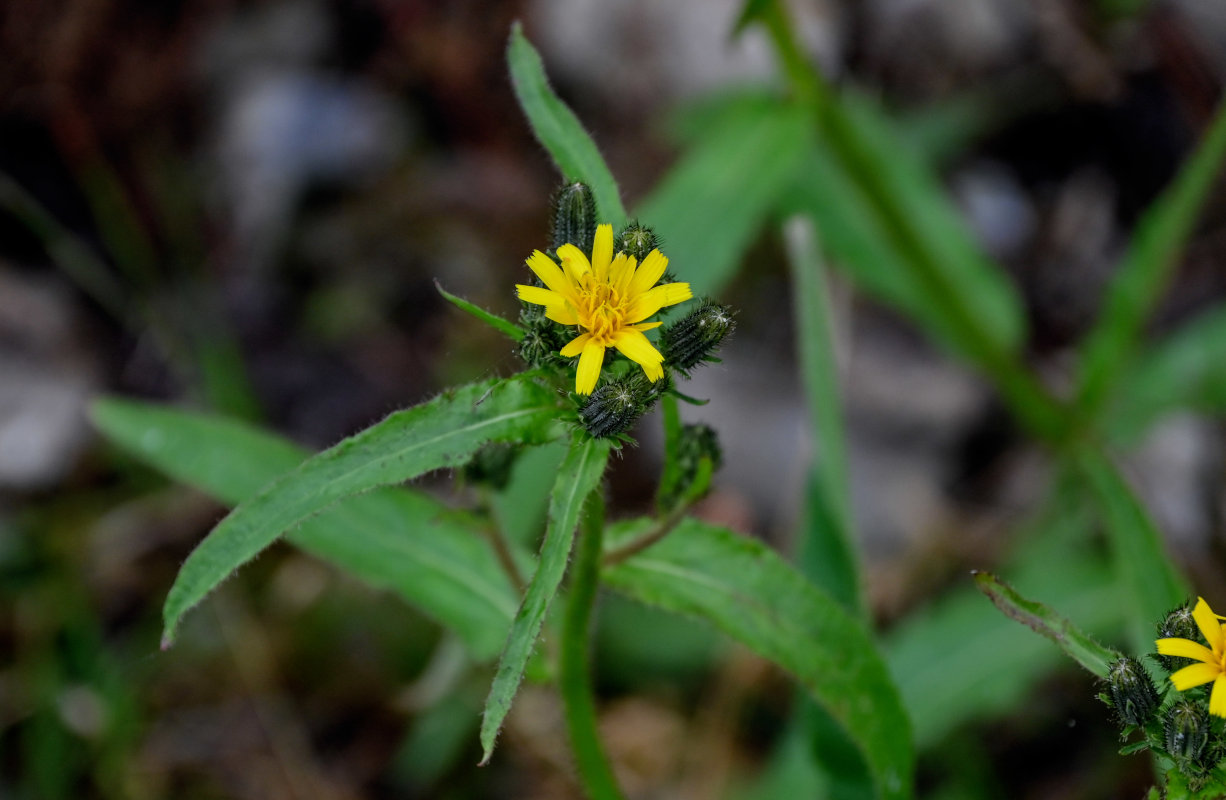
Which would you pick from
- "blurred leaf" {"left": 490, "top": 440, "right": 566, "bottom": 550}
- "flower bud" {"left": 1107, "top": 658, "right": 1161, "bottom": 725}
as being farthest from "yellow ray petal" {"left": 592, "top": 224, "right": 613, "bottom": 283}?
"blurred leaf" {"left": 490, "top": 440, "right": 566, "bottom": 550}

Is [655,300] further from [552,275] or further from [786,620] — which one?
[786,620]

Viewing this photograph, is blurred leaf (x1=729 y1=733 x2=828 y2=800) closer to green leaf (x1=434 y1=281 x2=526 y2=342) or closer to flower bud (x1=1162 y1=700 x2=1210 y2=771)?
flower bud (x1=1162 y1=700 x2=1210 y2=771)

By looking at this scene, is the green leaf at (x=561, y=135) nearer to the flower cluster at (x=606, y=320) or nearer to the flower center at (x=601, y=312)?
the flower cluster at (x=606, y=320)

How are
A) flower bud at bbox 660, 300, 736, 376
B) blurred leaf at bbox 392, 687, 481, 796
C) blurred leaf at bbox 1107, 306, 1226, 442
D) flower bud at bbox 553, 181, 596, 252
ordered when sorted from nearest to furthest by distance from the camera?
flower bud at bbox 660, 300, 736, 376 < flower bud at bbox 553, 181, 596, 252 < blurred leaf at bbox 392, 687, 481, 796 < blurred leaf at bbox 1107, 306, 1226, 442

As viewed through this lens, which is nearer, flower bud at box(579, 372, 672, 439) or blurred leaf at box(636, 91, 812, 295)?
flower bud at box(579, 372, 672, 439)

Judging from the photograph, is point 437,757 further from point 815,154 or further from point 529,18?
point 529,18

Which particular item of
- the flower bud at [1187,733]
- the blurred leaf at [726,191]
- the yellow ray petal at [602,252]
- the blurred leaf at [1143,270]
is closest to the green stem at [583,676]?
the yellow ray petal at [602,252]

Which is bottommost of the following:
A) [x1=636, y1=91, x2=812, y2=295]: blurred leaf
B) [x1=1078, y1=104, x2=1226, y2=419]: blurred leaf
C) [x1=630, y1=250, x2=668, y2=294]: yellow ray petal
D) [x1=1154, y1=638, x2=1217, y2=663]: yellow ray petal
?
[x1=1154, y1=638, x2=1217, y2=663]: yellow ray petal
